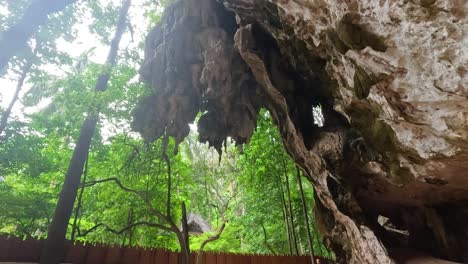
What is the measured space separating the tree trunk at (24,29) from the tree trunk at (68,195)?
5.81 ft

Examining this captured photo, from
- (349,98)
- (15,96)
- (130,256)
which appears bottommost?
(130,256)

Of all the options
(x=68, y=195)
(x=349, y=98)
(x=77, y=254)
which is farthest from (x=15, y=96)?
(x=349, y=98)

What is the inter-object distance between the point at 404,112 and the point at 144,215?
30.9 ft

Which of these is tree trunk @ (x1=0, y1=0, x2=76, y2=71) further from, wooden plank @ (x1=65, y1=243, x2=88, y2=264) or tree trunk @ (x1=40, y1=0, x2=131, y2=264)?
Result: wooden plank @ (x1=65, y1=243, x2=88, y2=264)

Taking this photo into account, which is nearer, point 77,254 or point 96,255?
point 77,254

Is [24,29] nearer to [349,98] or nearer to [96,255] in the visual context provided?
[96,255]

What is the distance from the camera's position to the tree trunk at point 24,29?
20.7 feet

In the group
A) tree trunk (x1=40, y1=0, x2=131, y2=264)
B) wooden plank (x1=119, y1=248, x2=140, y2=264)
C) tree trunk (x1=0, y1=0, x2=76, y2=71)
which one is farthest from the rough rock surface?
wooden plank (x1=119, y1=248, x2=140, y2=264)

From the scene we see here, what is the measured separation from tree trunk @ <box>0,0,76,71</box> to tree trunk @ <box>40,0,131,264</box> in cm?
177

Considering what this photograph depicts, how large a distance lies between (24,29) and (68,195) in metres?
3.97

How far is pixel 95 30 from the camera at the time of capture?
944 centimetres

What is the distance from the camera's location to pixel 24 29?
6.57 metres

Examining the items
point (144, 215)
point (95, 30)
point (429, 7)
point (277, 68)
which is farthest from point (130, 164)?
point (429, 7)

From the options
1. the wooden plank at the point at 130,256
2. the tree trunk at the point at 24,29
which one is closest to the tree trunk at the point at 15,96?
the tree trunk at the point at 24,29
